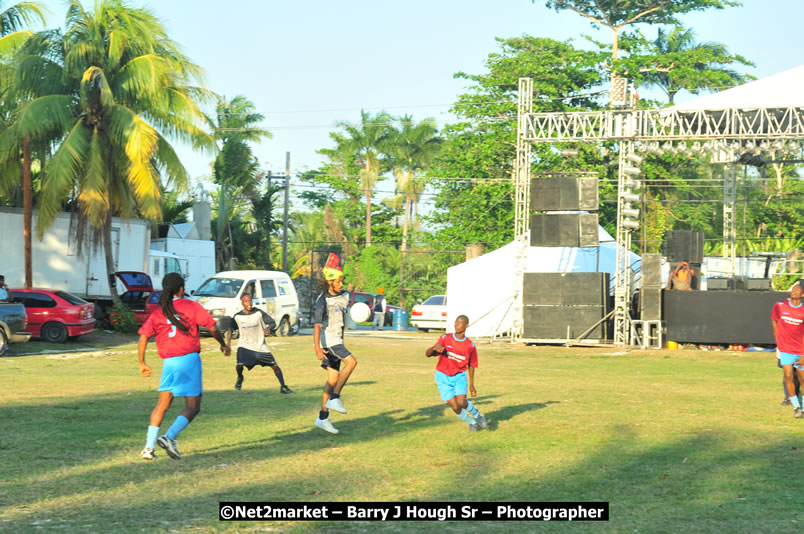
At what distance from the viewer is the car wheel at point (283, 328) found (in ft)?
96.2

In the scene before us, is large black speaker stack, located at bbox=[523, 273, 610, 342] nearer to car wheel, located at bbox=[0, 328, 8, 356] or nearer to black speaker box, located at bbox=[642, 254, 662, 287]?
black speaker box, located at bbox=[642, 254, 662, 287]

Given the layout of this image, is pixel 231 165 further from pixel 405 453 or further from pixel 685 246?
pixel 405 453

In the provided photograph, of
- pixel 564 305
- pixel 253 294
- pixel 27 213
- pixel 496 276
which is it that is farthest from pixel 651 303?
pixel 27 213

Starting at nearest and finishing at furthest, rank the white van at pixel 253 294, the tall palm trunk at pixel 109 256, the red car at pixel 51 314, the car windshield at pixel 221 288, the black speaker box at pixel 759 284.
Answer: the red car at pixel 51 314 → the white van at pixel 253 294 → the car windshield at pixel 221 288 → the black speaker box at pixel 759 284 → the tall palm trunk at pixel 109 256

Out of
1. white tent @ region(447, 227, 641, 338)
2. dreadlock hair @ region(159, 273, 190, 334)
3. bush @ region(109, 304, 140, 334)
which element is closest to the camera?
dreadlock hair @ region(159, 273, 190, 334)

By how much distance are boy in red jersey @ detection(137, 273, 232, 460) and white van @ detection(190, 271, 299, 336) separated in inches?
665

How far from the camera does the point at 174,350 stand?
27.6 feet

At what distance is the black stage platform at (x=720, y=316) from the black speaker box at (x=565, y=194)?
3414 mm

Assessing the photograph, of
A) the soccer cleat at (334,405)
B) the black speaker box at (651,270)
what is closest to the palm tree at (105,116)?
the black speaker box at (651,270)

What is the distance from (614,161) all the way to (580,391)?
3286cm

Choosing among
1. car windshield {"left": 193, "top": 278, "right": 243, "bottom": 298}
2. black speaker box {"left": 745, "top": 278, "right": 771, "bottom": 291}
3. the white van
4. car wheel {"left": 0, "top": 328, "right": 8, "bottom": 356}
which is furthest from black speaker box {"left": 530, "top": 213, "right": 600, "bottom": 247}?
car wheel {"left": 0, "top": 328, "right": 8, "bottom": 356}

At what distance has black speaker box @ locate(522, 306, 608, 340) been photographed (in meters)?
27.3

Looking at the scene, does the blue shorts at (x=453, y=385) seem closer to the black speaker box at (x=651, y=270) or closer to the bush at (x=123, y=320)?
the black speaker box at (x=651, y=270)

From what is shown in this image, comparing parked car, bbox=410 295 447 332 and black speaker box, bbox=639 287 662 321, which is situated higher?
black speaker box, bbox=639 287 662 321
